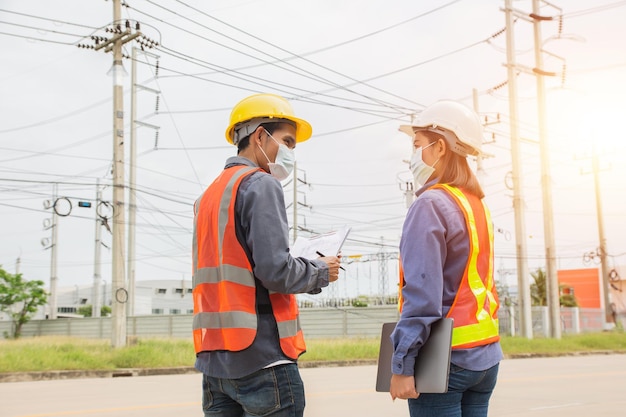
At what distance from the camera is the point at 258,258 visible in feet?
9.38

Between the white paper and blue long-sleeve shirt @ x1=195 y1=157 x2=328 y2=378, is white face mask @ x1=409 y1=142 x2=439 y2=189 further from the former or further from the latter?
blue long-sleeve shirt @ x1=195 y1=157 x2=328 y2=378

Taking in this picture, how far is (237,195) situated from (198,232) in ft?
0.83

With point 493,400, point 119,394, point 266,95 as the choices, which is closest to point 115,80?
point 119,394

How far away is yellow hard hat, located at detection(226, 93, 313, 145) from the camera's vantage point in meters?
3.29

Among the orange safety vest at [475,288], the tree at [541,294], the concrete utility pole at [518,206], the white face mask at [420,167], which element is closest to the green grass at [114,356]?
the concrete utility pole at [518,206]

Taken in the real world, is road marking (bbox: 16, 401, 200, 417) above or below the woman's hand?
below

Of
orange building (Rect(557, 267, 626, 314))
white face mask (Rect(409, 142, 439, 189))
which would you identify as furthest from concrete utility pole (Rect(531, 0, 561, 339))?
orange building (Rect(557, 267, 626, 314))

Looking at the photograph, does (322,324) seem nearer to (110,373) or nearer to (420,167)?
(110,373)

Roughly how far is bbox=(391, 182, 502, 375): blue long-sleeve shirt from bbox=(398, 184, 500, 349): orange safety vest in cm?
3

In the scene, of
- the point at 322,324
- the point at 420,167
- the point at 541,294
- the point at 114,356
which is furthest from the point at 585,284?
the point at 420,167

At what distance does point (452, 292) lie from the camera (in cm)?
300

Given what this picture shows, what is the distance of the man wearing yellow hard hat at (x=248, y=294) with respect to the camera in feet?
9.30

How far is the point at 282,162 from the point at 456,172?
2.43ft

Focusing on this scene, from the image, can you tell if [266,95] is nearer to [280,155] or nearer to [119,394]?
[280,155]
